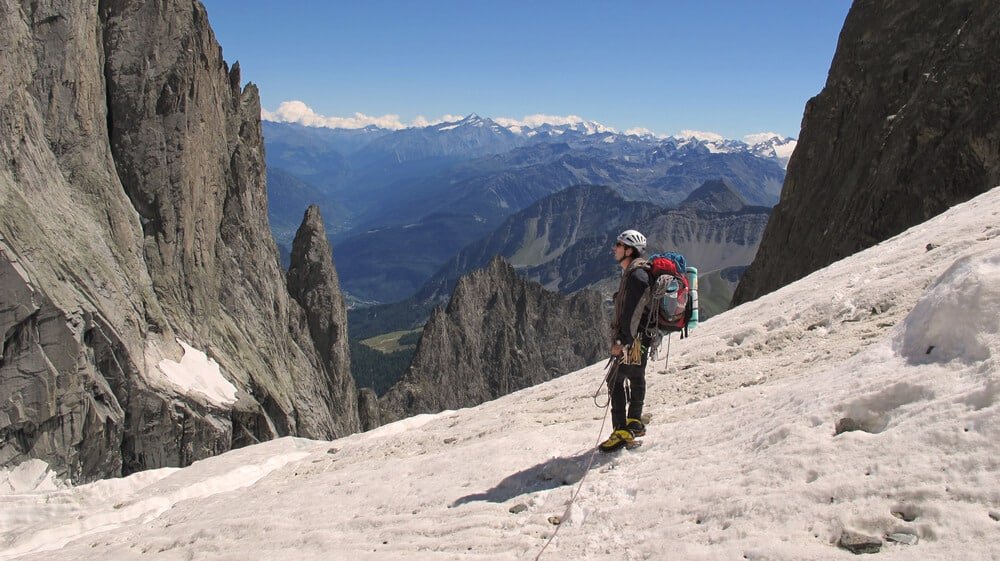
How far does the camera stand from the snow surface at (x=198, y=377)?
45.6 m

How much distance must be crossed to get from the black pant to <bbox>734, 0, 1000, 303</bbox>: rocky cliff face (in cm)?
2622

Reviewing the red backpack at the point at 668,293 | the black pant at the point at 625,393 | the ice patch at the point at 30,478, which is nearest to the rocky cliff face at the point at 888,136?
the red backpack at the point at 668,293

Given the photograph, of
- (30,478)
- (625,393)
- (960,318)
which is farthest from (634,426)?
(30,478)

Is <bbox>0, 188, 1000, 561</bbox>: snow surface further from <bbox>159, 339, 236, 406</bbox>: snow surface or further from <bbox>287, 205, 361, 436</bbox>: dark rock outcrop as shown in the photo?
<bbox>287, 205, 361, 436</bbox>: dark rock outcrop

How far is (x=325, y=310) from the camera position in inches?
3191

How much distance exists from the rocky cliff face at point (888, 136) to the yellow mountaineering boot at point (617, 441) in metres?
26.5

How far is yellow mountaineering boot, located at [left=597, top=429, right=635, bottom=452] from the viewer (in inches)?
359

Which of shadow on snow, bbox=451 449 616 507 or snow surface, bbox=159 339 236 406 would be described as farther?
snow surface, bbox=159 339 236 406

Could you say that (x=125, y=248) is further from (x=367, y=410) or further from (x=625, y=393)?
(x=367, y=410)

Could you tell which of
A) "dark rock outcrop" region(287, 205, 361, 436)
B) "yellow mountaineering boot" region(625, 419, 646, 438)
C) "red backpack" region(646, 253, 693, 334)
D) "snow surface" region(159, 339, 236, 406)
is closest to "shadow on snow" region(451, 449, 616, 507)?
"yellow mountaineering boot" region(625, 419, 646, 438)

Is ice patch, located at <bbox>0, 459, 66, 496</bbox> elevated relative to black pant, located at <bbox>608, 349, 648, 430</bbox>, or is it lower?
lower

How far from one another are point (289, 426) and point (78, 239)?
926 inches

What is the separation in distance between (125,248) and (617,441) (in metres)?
46.5

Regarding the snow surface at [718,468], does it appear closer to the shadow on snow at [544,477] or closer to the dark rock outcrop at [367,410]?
the shadow on snow at [544,477]
